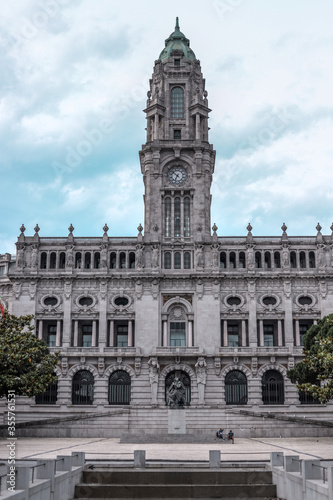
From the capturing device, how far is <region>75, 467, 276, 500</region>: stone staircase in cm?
3412

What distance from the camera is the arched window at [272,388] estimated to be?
82.9 meters

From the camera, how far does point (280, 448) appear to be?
5050 cm

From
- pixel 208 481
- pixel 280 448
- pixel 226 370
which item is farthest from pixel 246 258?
pixel 208 481

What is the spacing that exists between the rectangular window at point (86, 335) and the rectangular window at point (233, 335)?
1960cm

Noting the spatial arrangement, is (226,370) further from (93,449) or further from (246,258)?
(93,449)

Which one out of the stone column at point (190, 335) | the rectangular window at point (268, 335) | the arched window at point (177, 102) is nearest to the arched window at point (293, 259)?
the rectangular window at point (268, 335)

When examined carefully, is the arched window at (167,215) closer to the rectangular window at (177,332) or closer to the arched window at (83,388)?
the rectangular window at (177,332)

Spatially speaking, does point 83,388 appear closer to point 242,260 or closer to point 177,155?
point 242,260

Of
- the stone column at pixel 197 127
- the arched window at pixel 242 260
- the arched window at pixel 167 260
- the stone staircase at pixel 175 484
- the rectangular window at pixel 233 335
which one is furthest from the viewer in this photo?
the stone column at pixel 197 127

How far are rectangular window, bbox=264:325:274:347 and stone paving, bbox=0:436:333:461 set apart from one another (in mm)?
25481

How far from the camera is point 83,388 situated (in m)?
84.2

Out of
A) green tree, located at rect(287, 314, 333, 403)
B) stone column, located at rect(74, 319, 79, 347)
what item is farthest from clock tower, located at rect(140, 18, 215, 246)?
green tree, located at rect(287, 314, 333, 403)

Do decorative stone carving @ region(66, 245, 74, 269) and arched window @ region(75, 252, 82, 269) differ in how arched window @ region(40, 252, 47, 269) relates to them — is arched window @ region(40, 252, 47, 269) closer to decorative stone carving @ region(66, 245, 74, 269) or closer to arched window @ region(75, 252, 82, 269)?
decorative stone carving @ region(66, 245, 74, 269)

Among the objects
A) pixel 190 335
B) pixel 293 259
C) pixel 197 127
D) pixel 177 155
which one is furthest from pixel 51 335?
pixel 197 127
